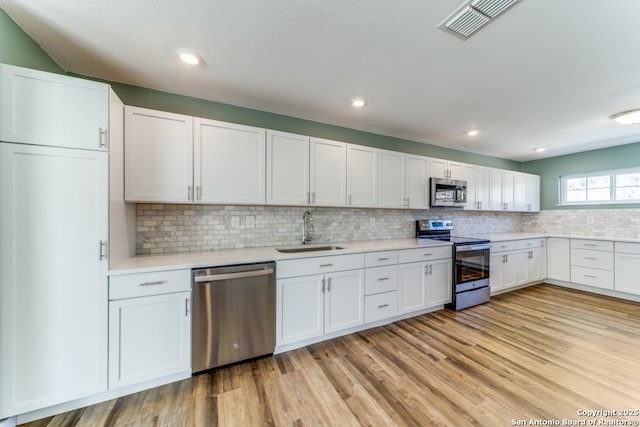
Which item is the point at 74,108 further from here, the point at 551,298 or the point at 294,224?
the point at 551,298

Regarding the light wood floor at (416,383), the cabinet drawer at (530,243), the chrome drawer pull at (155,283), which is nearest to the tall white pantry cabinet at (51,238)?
the chrome drawer pull at (155,283)

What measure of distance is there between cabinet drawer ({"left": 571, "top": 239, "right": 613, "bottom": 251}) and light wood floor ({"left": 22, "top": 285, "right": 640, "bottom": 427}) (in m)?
1.53

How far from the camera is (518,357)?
2.18m

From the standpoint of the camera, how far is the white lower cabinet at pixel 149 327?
1.66 m

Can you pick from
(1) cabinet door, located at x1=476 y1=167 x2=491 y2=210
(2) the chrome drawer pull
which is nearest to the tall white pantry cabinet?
(2) the chrome drawer pull

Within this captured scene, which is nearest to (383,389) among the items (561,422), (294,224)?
(561,422)

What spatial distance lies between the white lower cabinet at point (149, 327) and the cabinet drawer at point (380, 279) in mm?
1754

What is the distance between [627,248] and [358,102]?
4.70m

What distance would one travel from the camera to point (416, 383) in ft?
6.07

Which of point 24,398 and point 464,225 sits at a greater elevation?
point 464,225

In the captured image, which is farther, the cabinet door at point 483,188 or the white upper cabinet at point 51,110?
the cabinet door at point 483,188

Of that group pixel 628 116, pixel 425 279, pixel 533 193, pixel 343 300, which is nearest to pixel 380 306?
pixel 343 300

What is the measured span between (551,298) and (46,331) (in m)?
5.82

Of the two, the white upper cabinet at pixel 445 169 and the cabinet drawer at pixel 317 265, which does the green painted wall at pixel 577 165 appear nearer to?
the white upper cabinet at pixel 445 169
